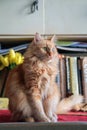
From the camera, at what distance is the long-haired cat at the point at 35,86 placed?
97 centimetres

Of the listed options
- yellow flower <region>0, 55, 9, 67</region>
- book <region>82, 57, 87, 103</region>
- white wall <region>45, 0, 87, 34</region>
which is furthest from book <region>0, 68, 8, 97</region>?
book <region>82, 57, 87, 103</region>

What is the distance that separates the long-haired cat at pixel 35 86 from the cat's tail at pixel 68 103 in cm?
17

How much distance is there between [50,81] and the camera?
1045mm

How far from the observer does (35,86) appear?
3.24ft

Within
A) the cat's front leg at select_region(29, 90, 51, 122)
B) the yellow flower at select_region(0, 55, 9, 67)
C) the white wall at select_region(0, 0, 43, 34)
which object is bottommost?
the cat's front leg at select_region(29, 90, 51, 122)

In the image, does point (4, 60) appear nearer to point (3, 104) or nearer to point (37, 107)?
point (3, 104)

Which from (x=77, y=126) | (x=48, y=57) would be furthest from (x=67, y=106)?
(x=77, y=126)

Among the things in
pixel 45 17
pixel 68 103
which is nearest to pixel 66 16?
pixel 45 17

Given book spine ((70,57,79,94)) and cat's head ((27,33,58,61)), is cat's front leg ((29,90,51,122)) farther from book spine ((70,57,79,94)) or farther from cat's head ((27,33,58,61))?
book spine ((70,57,79,94))

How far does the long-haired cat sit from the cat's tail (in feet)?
0.56

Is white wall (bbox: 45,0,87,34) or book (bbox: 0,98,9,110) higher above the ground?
white wall (bbox: 45,0,87,34)

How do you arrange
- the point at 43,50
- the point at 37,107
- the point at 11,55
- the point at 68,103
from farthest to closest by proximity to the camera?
1. the point at 11,55
2. the point at 68,103
3. the point at 43,50
4. the point at 37,107

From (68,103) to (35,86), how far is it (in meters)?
0.35

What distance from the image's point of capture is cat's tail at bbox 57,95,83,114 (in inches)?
48.9
